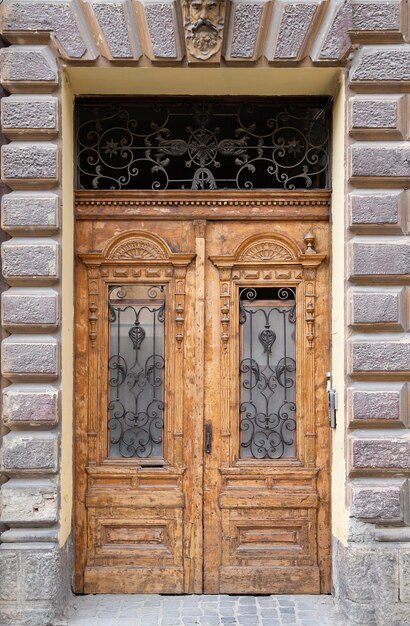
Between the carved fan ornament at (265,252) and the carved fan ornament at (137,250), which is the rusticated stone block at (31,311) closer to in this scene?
the carved fan ornament at (137,250)

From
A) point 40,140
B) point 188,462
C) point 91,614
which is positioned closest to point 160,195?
point 40,140

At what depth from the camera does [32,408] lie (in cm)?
473

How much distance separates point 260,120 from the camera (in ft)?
17.7

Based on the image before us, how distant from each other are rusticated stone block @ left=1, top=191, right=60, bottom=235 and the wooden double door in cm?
53

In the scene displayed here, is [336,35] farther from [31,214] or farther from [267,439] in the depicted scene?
[267,439]

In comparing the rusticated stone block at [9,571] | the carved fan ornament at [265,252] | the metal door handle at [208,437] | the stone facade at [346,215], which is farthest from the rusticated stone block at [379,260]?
the rusticated stone block at [9,571]

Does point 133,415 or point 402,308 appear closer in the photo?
point 402,308

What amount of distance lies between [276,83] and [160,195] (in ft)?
3.86

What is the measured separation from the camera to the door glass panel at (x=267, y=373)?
5242 millimetres

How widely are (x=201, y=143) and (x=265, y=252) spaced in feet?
3.17

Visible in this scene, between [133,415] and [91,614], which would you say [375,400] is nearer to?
[133,415]

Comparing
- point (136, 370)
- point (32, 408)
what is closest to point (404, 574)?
point (136, 370)

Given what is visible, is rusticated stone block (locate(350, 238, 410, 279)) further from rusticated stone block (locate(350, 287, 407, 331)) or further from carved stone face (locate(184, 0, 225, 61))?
carved stone face (locate(184, 0, 225, 61))

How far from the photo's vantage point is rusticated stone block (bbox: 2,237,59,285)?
4.78m
